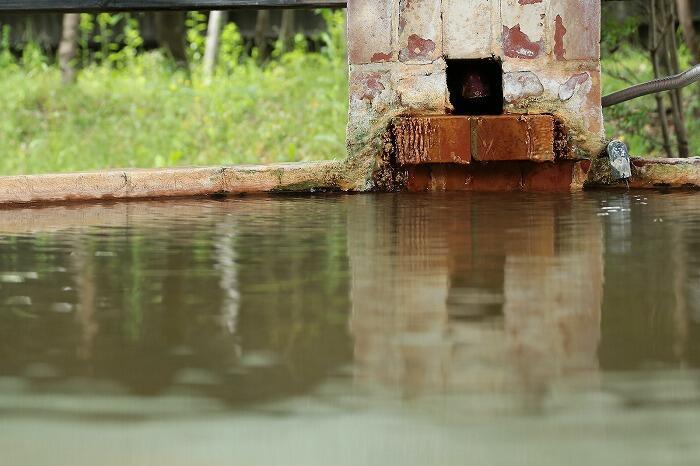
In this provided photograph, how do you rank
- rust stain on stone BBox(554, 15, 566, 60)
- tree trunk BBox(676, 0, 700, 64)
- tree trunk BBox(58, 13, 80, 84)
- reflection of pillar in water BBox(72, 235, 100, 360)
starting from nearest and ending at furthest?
1. reflection of pillar in water BBox(72, 235, 100, 360)
2. rust stain on stone BBox(554, 15, 566, 60)
3. tree trunk BBox(676, 0, 700, 64)
4. tree trunk BBox(58, 13, 80, 84)

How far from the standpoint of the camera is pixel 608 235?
3625 mm

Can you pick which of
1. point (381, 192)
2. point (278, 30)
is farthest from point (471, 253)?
point (278, 30)

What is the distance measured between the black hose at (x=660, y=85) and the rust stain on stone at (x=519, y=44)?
59cm

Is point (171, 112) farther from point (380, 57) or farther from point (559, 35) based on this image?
point (559, 35)

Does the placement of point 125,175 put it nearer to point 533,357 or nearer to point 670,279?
point 670,279

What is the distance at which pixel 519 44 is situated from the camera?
561 cm

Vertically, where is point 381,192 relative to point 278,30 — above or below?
below

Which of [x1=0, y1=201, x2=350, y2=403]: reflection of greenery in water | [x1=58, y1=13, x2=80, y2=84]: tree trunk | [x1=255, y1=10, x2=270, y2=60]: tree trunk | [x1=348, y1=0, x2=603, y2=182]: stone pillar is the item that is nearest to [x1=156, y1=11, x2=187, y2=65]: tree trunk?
[x1=58, y1=13, x2=80, y2=84]: tree trunk

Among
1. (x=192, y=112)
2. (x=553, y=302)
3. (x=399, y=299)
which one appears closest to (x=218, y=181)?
(x=399, y=299)

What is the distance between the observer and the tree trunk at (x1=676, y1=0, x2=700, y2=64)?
26.3ft

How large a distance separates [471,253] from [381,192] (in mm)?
2476

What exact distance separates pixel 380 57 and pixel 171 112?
18.0 feet

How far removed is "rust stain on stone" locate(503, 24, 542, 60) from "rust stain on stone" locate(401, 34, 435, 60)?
32 centimetres

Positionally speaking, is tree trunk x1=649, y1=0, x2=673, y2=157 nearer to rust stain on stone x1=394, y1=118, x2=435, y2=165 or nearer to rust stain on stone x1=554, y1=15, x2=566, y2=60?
rust stain on stone x1=554, y1=15, x2=566, y2=60
